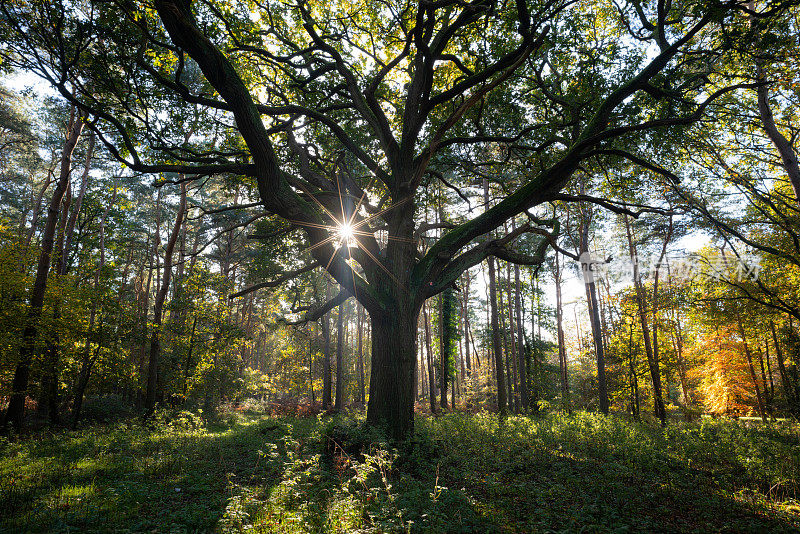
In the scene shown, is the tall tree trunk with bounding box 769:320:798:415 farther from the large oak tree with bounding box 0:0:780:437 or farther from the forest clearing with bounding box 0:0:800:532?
the large oak tree with bounding box 0:0:780:437

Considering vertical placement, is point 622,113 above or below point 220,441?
above

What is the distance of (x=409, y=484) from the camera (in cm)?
541

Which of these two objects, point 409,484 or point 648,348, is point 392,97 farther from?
point 648,348

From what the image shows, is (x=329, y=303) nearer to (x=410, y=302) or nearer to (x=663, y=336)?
(x=410, y=302)

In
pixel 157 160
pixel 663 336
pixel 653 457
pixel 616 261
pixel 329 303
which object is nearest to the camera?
pixel 653 457

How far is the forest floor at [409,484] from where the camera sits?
13.1 ft

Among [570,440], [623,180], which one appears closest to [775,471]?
[570,440]

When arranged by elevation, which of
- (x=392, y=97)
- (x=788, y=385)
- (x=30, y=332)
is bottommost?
(x=788, y=385)

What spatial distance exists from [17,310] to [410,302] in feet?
→ 39.0

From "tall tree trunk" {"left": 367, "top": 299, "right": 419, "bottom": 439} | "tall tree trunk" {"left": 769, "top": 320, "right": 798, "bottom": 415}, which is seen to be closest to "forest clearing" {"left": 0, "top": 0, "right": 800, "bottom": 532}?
"tall tree trunk" {"left": 367, "top": 299, "right": 419, "bottom": 439}

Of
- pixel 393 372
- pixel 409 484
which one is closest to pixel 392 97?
pixel 393 372

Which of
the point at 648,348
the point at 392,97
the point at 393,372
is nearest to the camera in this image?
the point at 393,372

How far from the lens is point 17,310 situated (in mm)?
10062

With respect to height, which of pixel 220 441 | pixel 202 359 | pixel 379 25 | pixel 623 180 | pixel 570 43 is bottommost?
pixel 220 441
